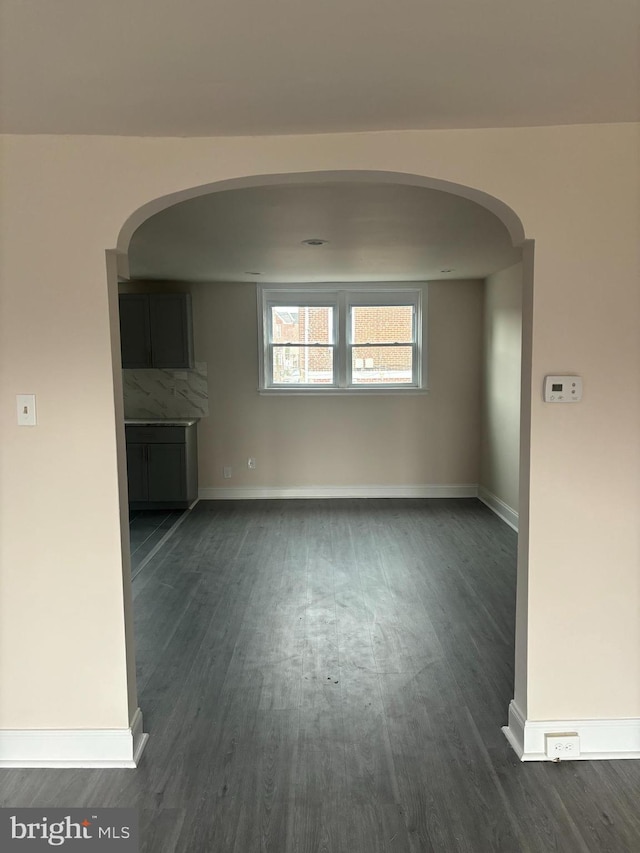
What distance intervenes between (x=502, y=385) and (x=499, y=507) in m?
1.22

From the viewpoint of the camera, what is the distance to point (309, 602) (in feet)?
12.7

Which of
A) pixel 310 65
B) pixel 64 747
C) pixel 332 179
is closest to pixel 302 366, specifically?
pixel 332 179

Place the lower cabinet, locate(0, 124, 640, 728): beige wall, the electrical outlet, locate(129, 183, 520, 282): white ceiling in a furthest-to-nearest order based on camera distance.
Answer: the lower cabinet → locate(129, 183, 520, 282): white ceiling → the electrical outlet → locate(0, 124, 640, 728): beige wall

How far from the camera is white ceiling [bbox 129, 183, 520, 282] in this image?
3.03m

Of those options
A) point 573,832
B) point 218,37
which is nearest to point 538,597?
point 573,832

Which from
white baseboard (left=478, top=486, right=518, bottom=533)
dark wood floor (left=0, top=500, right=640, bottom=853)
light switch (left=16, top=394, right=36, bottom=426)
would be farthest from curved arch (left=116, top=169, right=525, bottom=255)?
white baseboard (left=478, top=486, right=518, bottom=533)

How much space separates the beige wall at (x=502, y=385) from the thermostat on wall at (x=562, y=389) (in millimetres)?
2888

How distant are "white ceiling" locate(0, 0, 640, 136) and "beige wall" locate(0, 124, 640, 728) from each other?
0.11 m

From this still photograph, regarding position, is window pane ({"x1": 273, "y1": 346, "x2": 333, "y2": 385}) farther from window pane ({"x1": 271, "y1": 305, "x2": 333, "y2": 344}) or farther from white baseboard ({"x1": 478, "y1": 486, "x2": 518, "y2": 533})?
white baseboard ({"x1": 478, "y1": 486, "x2": 518, "y2": 533})

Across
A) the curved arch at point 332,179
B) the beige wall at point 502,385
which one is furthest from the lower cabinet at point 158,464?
the curved arch at point 332,179

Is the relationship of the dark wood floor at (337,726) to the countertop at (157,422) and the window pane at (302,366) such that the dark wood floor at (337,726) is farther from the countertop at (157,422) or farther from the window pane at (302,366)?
the window pane at (302,366)

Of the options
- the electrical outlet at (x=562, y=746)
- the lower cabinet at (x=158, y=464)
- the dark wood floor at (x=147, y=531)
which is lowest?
the dark wood floor at (x=147, y=531)

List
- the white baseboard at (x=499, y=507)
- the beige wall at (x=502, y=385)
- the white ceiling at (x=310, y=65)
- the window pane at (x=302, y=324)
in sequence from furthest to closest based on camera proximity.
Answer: the window pane at (x=302, y=324) < the white baseboard at (x=499, y=507) < the beige wall at (x=502, y=385) < the white ceiling at (x=310, y=65)

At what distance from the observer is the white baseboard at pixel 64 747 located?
7.53 feet
